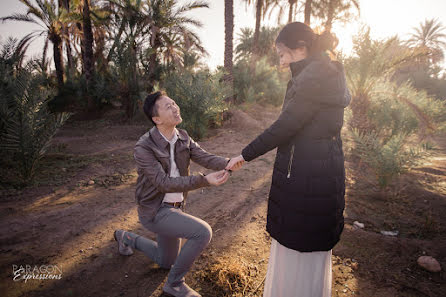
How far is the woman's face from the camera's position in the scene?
5.57 feet

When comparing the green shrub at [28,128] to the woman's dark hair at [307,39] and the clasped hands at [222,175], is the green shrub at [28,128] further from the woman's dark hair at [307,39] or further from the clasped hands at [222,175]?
the woman's dark hair at [307,39]

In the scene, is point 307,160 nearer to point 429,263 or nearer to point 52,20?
point 429,263

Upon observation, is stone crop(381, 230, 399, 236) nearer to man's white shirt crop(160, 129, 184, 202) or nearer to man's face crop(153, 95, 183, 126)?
man's white shirt crop(160, 129, 184, 202)

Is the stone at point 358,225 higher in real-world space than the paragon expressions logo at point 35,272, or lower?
lower

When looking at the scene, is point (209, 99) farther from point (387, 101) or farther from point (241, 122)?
point (387, 101)

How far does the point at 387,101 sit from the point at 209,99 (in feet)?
18.0

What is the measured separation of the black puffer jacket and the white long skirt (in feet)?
0.44

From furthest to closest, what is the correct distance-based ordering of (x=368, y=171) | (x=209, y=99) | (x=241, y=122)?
(x=241, y=122) → (x=209, y=99) → (x=368, y=171)

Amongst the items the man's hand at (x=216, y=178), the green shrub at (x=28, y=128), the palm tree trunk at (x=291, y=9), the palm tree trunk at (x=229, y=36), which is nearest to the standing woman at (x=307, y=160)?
the man's hand at (x=216, y=178)

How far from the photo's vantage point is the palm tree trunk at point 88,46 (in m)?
12.5

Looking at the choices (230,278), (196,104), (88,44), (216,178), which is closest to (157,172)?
(216,178)

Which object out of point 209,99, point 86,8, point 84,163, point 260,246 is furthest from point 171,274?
point 86,8

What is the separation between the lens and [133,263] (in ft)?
8.54

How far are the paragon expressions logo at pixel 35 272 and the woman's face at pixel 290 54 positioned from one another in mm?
2880
